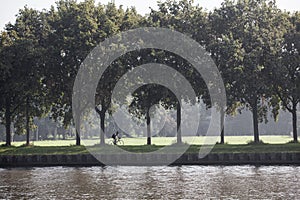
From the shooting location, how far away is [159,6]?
76625mm

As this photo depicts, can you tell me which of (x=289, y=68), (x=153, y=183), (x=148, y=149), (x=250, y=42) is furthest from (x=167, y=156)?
(x=289, y=68)

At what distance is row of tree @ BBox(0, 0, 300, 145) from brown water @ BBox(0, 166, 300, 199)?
16.4 m

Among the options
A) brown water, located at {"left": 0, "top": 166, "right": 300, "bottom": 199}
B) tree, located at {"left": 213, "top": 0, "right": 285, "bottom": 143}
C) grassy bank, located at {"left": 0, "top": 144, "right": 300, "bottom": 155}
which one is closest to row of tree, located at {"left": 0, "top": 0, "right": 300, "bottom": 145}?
tree, located at {"left": 213, "top": 0, "right": 285, "bottom": 143}

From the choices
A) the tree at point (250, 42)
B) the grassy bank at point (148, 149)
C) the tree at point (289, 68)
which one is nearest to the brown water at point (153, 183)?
the grassy bank at point (148, 149)

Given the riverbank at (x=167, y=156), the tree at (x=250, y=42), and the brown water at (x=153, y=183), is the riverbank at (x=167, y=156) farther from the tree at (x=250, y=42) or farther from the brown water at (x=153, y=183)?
the tree at (x=250, y=42)

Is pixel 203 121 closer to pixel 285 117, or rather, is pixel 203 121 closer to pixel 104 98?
pixel 285 117

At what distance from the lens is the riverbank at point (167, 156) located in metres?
62.0

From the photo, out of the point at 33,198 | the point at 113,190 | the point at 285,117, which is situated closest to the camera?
the point at 33,198

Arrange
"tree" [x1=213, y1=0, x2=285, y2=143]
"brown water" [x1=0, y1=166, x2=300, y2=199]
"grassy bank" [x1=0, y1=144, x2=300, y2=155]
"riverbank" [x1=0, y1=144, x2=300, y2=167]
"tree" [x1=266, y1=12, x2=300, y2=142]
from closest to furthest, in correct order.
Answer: "brown water" [x1=0, y1=166, x2=300, y2=199] → "riverbank" [x1=0, y1=144, x2=300, y2=167] → "grassy bank" [x1=0, y1=144, x2=300, y2=155] → "tree" [x1=213, y1=0, x2=285, y2=143] → "tree" [x1=266, y1=12, x2=300, y2=142]

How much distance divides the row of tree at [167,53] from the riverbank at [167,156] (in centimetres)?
668

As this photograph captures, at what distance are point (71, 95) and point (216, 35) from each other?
1942 centimetres

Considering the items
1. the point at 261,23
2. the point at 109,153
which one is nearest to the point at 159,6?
the point at 261,23

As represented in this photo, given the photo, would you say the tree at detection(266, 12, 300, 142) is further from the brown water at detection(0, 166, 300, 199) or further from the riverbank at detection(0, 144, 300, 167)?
the brown water at detection(0, 166, 300, 199)

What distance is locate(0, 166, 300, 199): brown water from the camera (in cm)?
3839
